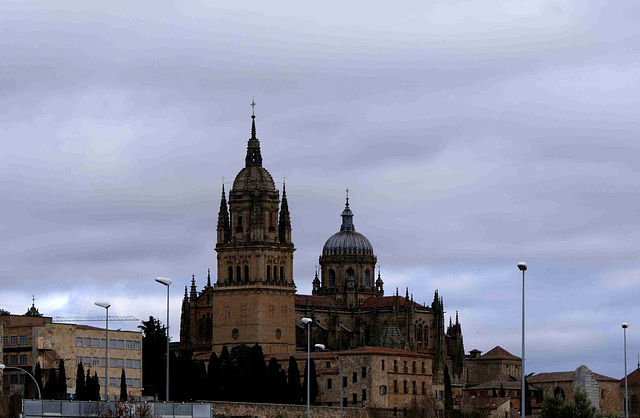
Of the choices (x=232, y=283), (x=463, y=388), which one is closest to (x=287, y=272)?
(x=232, y=283)

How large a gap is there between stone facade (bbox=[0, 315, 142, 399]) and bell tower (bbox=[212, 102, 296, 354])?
36.3 meters

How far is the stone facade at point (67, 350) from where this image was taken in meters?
142

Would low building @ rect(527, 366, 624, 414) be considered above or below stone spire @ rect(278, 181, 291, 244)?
below

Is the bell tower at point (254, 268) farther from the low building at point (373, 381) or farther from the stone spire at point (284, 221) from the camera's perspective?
the low building at point (373, 381)

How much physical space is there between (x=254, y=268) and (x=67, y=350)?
44956 mm

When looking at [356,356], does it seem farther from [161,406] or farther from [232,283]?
[161,406]

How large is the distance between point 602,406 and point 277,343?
35.9 metres

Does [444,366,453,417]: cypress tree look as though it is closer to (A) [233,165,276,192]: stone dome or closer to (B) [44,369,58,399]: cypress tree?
(A) [233,165,276,192]: stone dome

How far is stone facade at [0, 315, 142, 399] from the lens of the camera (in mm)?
142000

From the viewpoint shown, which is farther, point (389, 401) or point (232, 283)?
point (232, 283)

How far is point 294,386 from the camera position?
153 meters

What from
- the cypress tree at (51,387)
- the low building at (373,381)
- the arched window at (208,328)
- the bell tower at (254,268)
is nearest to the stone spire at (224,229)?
the bell tower at (254,268)

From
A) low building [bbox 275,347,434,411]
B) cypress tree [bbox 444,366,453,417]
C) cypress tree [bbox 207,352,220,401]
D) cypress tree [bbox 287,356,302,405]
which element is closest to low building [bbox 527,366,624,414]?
cypress tree [bbox 444,366,453,417]

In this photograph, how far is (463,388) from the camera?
7697 inches
